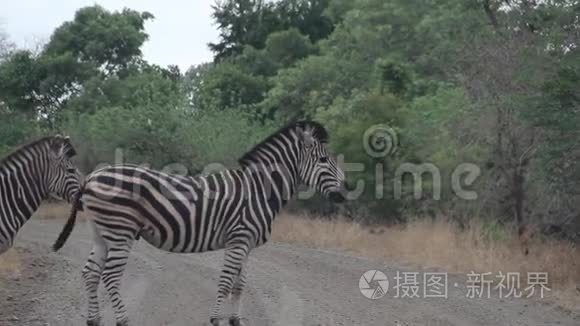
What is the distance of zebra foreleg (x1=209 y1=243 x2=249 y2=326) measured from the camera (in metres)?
8.32

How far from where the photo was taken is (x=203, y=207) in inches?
336

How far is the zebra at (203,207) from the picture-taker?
322 inches

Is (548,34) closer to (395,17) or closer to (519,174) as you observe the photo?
(519,174)

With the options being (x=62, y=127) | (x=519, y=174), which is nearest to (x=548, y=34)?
(x=519, y=174)

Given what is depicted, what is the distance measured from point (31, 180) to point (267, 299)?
335 centimetres

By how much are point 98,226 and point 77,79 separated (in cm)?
3095

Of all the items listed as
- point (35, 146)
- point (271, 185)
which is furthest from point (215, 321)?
point (35, 146)

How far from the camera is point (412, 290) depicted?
11547mm

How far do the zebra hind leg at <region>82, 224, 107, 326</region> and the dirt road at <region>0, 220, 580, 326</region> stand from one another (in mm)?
528

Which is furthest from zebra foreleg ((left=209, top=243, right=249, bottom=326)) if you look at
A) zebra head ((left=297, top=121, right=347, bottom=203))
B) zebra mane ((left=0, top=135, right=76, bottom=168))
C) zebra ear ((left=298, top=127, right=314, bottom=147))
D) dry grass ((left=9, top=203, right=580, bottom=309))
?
dry grass ((left=9, top=203, right=580, bottom=309))

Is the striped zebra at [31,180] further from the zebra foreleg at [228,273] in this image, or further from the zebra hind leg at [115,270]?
the zebra foreleg at [228,273]

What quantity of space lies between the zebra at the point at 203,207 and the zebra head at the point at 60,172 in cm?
42

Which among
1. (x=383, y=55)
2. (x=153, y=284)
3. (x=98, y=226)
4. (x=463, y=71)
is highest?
(x=383, y=55)

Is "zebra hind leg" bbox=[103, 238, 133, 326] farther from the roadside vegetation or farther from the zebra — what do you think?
the roadside vegetation
